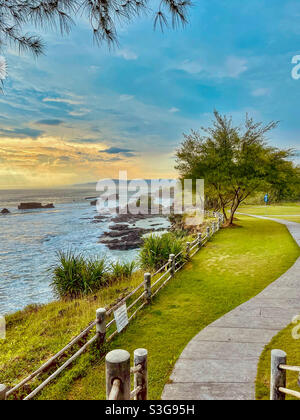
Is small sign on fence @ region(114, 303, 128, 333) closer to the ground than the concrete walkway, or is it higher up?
higher up

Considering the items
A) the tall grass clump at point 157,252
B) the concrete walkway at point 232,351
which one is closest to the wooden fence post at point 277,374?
the concrete walkway at point 232,351

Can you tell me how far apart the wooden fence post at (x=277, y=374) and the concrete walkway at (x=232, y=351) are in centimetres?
93

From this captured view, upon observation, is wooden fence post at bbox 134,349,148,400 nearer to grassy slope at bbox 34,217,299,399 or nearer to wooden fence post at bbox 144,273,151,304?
grassy slope at bbox 34,217,299,399

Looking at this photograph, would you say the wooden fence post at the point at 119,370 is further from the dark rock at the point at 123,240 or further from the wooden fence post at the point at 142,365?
the dark rock at the point at 123,240

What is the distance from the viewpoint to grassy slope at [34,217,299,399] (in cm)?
446

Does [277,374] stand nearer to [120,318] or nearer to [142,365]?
[142,365]

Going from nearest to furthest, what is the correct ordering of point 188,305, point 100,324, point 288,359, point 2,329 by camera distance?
point 288,359 → point 100,324 → point 188,305 → point 2,329

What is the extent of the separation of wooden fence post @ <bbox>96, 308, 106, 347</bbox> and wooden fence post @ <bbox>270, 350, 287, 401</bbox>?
3.44 meters

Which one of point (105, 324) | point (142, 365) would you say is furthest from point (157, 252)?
point (142, 365)

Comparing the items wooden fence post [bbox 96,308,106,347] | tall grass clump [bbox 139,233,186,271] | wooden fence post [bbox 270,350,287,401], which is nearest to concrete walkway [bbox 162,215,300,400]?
wooden fence post [bbox 270,350,287,401]

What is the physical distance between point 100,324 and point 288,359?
149 inches

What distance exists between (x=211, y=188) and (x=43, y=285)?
16778mm

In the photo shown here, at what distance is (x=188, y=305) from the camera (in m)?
7.57
